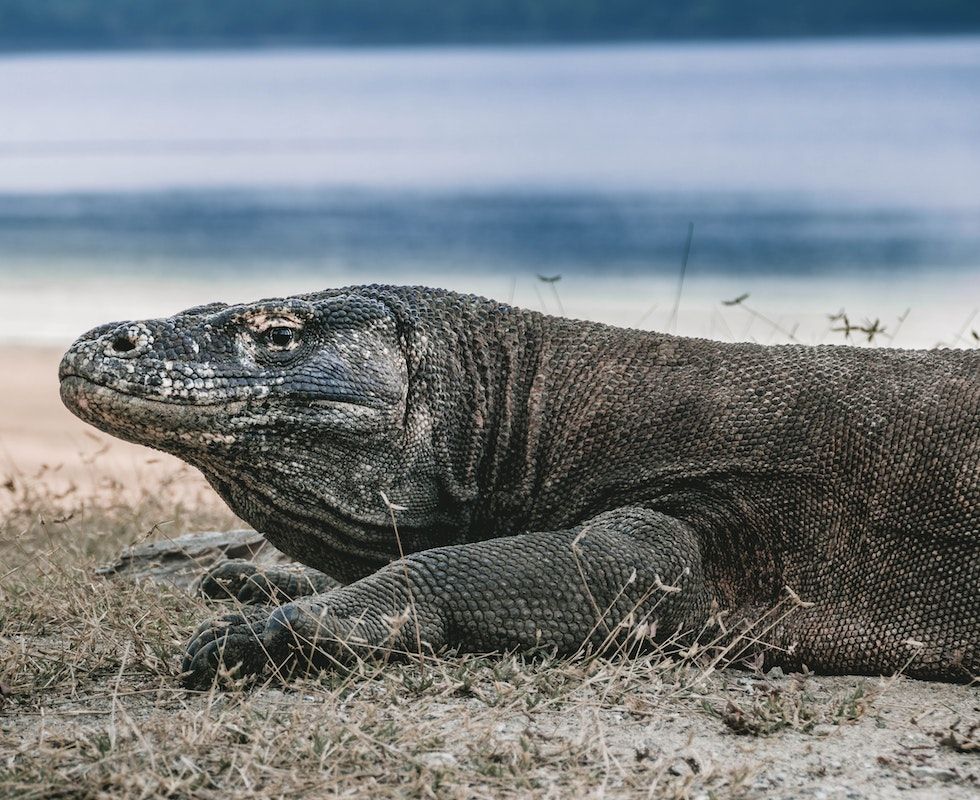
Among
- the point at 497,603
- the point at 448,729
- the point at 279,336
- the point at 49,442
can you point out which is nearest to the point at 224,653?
the point at 448,729

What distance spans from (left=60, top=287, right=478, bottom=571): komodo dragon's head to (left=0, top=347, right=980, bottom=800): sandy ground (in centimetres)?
69

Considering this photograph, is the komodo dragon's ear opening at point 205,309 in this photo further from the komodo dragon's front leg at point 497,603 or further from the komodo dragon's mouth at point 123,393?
the komodo dragon's front leg at point 497,603

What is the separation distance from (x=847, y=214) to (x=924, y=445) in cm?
3580

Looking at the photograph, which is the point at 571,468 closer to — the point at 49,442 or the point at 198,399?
the point at 198,399

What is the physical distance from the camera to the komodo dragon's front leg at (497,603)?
16.3ft

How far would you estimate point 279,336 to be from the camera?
18.6 feet

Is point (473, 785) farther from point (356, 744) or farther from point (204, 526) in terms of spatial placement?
point (204, 526)

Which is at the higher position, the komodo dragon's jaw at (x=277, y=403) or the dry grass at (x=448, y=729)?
the komodo dragon's jaw at (x=277, y=403)

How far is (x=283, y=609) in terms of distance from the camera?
16.4ft

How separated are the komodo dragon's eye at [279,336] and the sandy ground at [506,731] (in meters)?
1.15

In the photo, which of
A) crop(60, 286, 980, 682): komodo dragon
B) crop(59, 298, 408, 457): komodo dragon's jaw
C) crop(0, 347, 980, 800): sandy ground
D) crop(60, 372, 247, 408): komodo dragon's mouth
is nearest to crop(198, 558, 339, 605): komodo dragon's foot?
crop(60, 286, 980, 682): komodo dragon

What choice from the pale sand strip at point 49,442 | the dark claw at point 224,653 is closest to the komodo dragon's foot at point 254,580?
the dark claw at point 224,653

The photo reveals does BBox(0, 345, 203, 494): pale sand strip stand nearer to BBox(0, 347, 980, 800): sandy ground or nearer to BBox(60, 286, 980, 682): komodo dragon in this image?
BBox(60, 286, 980, 682): komodo dragon

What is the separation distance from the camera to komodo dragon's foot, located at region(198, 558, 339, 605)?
6.54 metres
